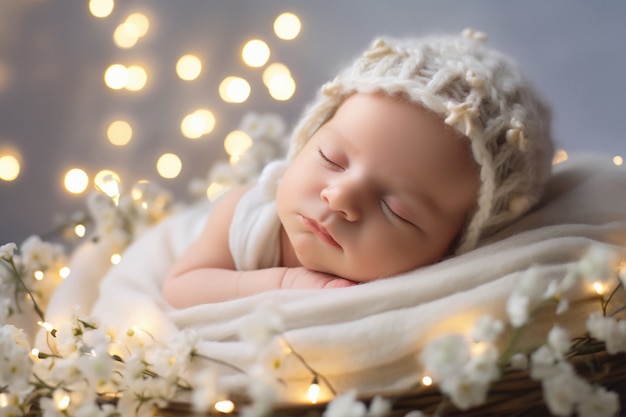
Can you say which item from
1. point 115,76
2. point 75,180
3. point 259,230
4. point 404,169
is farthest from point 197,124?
point 404,169

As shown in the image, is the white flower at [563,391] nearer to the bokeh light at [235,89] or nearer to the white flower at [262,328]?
the white flower at [262,328]

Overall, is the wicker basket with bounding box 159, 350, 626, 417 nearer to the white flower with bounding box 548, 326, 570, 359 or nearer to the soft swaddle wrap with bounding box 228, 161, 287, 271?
the white flower with bounding box 548, 326, 570, 359

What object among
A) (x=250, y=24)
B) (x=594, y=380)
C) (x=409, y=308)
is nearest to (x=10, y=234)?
(x=250, y=24)

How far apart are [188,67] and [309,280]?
94cm

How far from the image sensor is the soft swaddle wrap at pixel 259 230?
4.17 feet

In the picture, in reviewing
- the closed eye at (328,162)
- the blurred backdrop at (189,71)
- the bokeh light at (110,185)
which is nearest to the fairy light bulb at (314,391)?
the closed eye at (328,162)

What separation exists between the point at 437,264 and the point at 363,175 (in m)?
0.18

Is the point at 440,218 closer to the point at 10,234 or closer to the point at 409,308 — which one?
the point at 409,308

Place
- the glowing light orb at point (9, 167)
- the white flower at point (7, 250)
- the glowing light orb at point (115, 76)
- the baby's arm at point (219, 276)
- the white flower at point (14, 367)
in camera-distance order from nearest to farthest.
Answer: the white flower at point (14, 367) < the white flower at point (7, 250) < the baby's arm at point (219, 276) < the glowing light orb at point (9, 167) < the glowing light orb at point (115, 76)

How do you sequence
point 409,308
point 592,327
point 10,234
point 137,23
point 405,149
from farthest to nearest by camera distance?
point 137,23
point 10,234
point 405,149
point 409,308
point 592,327

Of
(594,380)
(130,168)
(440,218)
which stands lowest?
(594,380)

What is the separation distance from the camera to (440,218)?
112 centimetres

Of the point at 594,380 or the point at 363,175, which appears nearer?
the point at 594,380

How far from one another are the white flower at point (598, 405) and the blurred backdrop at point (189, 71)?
1.06 meters
